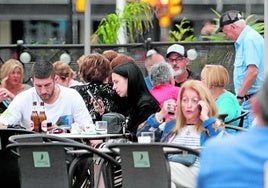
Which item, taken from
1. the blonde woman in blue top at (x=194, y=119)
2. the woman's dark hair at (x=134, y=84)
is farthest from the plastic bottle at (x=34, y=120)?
the blonde woman in blue top at (x=194, y=119)

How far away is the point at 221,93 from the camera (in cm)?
1039

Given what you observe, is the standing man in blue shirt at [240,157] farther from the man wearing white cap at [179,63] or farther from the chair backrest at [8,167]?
the man wearing white cap at [179,63]

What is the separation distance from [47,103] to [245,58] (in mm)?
2343

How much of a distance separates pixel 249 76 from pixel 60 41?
9186 millimetres

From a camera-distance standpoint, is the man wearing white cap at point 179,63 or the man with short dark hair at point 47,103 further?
the man wearing white cap at point 179,63

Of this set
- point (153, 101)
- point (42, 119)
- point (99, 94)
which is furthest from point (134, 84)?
point (42, 119)

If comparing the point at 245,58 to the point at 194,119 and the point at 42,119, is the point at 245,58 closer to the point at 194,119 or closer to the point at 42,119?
the point at 42,119

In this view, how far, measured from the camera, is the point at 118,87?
997 centimetres

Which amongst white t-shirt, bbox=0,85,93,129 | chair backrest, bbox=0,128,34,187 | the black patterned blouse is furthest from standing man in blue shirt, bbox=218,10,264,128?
chair backrest, bbox=0,128,34,187

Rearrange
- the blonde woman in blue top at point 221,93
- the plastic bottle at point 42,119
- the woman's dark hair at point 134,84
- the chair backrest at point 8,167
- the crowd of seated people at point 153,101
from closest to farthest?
the crowd of seated people at point 153,101, the chair backrest at point 8,167, the plastic bottle at point 42,119, the woman's dark hair at point 134,84, the blonde woman in blue top at point 221,93

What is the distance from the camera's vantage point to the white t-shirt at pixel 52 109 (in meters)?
9.81

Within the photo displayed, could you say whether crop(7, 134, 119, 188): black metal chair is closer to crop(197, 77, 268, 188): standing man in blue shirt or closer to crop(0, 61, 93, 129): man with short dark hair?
crop(0, 61, 93, 129): man with short dark hair

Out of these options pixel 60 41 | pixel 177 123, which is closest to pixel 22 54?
pixel 60 41

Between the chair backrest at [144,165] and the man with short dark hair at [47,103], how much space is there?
85.2 inches
